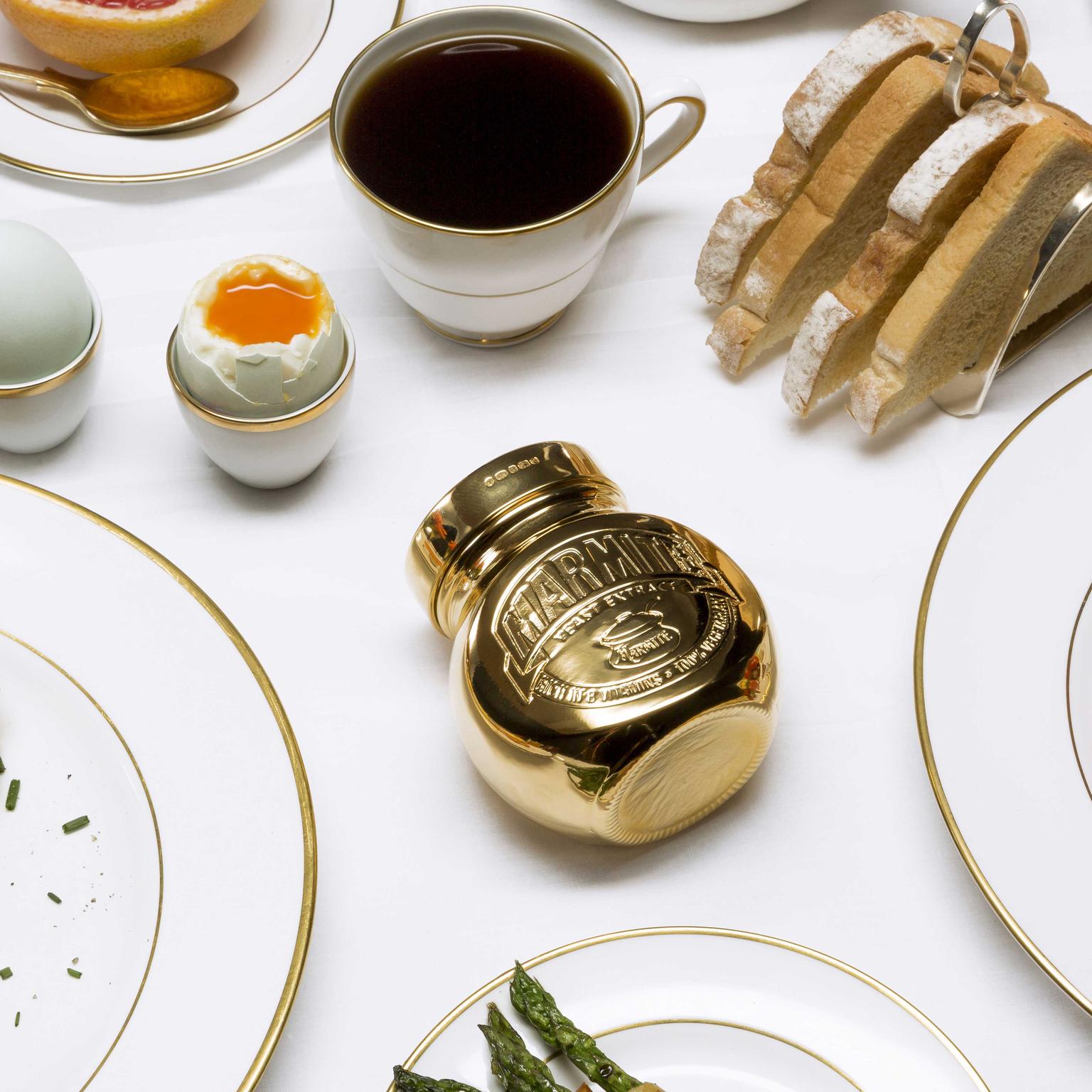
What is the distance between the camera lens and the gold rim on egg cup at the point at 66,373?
0.76m

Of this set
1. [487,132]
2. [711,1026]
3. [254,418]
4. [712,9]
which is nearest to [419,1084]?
[711,1026]

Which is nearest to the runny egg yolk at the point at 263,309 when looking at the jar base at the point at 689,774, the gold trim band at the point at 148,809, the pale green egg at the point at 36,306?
the pale green egg at the point at 36,306

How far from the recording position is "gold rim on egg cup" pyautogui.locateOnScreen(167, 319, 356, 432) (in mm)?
753

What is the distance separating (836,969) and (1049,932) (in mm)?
122

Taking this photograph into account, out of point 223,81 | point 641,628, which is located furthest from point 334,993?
point 223,81

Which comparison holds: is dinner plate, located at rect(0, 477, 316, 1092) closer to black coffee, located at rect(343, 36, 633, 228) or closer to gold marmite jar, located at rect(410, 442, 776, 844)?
gold marmite jar, located at rect(410, 442, 776, 844)

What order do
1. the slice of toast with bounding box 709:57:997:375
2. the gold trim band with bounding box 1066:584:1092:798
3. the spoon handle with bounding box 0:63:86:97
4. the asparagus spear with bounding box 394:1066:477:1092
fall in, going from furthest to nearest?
the spoon handle with bounding box 0:63:86:97 < the slice of toast with bounding box 709:57:997:375 < the gold trim band with bounding box 1066:584:1092:798 < the asparagus spear with bounding box 394:1066:477:1092

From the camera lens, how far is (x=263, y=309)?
29.1 inches

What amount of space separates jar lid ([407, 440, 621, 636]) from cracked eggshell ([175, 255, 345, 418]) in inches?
5.0

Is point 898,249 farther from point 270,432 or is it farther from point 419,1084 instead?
point 419,1084

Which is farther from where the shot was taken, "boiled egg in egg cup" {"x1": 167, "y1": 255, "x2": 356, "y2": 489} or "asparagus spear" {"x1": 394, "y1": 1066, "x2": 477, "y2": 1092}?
"boiled egg in egg cup" {"x1": 167, "y1": 255, "x2": 356, "y2": 489}

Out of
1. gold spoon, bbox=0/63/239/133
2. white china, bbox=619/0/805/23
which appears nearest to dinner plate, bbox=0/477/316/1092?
gold spoon, bbox=0/63/239/133

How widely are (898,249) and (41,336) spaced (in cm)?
57

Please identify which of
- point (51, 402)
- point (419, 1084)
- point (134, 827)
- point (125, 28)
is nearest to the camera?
point (419, 1084)
